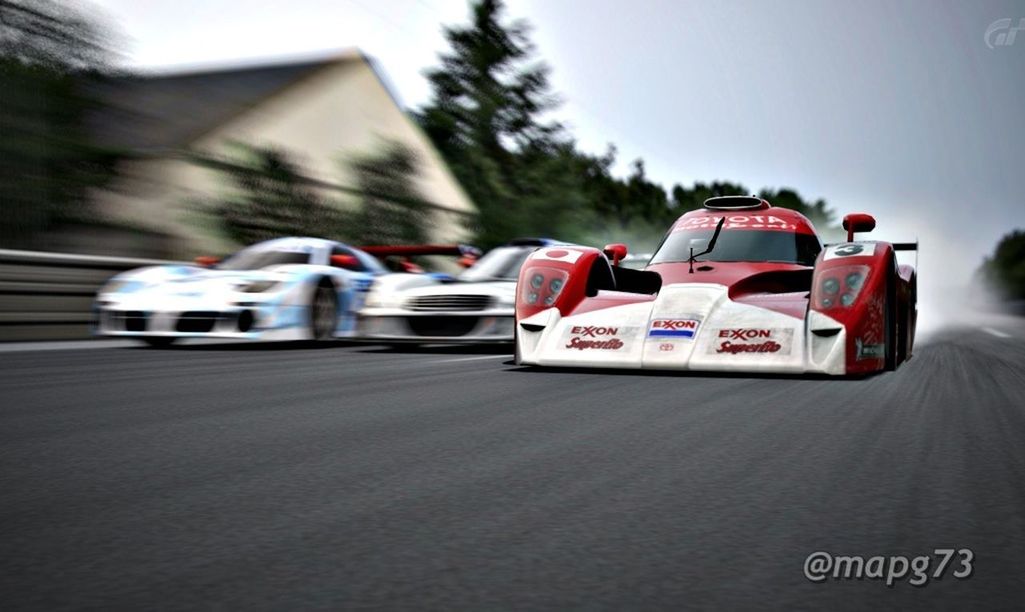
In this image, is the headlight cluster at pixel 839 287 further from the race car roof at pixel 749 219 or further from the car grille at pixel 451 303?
the car grille at pixel 451 303

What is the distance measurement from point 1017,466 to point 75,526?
2.92m

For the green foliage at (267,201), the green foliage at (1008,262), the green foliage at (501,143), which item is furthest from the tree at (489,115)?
the green foliage at (1008,262)

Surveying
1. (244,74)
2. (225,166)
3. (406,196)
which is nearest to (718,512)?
(225,166)

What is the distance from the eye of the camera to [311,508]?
289 cm

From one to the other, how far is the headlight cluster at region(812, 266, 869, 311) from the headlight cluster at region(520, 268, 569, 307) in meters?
1.73

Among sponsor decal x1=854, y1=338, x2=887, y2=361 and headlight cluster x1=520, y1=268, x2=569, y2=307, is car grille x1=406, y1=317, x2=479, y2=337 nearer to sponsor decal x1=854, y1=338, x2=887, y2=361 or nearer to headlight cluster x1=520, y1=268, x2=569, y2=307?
headlight cluster x1=520, y1=268, x2=569, y2=307

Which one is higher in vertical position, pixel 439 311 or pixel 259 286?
pixel 259 286

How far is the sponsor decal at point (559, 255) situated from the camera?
306 inches

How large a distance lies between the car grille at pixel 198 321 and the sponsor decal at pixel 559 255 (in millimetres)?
3438

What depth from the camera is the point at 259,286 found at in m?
10.3

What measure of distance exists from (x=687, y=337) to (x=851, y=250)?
4.22 feet

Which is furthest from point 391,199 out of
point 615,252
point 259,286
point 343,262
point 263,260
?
point 615,252

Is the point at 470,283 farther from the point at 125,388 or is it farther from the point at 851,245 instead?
the point at 125,388

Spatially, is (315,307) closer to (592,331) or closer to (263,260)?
(263,260)
